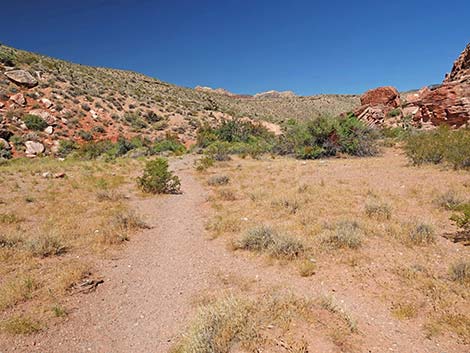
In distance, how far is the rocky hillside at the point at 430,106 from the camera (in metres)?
19.0

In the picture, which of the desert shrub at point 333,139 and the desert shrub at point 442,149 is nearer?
the desert shrub at point 442,149

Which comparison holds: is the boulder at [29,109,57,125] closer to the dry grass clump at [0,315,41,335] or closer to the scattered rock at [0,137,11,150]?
the scattered rock at [0,137,11,150]

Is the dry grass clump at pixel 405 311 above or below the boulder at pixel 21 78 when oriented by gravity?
below

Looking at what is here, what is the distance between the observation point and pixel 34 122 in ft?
86.7

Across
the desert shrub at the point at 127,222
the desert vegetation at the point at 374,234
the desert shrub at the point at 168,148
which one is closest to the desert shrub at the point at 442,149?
the desert vegetation at the point at 374,234

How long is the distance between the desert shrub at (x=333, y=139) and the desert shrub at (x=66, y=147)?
1832 cm

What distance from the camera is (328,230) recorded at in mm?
6555

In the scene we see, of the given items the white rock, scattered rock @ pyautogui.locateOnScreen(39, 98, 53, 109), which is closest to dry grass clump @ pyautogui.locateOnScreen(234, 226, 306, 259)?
the white rock

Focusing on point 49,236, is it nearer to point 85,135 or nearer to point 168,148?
point 168,148

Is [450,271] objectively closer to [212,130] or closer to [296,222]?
[296,222]

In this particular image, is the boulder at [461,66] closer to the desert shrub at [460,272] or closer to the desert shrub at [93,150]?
the desert shrub at [460,272]

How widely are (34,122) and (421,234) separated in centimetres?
3008

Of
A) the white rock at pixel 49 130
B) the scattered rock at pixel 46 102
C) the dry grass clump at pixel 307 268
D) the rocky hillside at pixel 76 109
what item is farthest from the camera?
the scattered rock at pixel 46 102

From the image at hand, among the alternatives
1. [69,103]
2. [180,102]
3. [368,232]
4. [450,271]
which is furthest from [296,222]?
[180,102]
